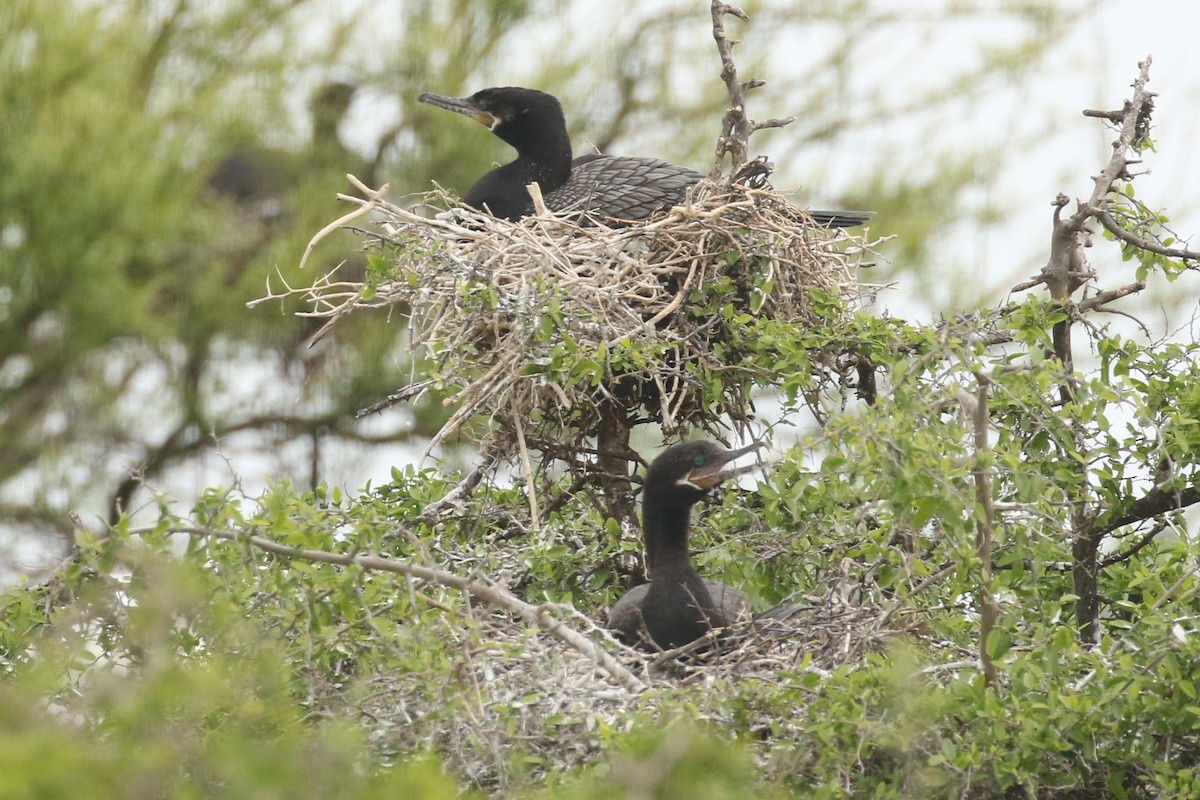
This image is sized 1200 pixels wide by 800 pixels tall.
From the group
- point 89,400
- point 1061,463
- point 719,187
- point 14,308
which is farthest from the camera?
point 89,400

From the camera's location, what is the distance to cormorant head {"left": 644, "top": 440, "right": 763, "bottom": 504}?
3.44 m

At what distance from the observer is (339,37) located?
7.28m

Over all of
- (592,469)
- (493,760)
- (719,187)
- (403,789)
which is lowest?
(403,789)

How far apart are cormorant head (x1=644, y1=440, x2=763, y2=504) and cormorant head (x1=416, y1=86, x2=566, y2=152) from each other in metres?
1.62

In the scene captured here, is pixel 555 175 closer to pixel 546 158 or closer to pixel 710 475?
pixel 546 158

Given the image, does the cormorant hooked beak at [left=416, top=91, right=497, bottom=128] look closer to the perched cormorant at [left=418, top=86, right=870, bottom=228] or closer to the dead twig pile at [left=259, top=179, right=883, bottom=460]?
the perched cormorant at [left=418, top=86, right=870, bottom=228]

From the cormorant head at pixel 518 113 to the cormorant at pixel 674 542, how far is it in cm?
161

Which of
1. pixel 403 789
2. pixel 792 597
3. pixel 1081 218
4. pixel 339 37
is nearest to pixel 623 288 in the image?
pixel 792 597

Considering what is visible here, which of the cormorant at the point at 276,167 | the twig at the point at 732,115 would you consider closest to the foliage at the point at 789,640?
the twig at the point at 732,115

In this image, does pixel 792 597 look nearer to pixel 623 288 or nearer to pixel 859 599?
pixel 859 599

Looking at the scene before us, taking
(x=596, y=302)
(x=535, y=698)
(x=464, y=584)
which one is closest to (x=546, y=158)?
(x=596, y=302)

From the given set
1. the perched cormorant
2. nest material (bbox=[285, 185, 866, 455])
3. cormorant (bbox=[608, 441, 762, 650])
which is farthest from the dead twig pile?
the perched cormorant

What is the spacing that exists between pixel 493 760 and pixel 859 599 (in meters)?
1.03

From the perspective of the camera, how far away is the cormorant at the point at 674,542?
132 inches
